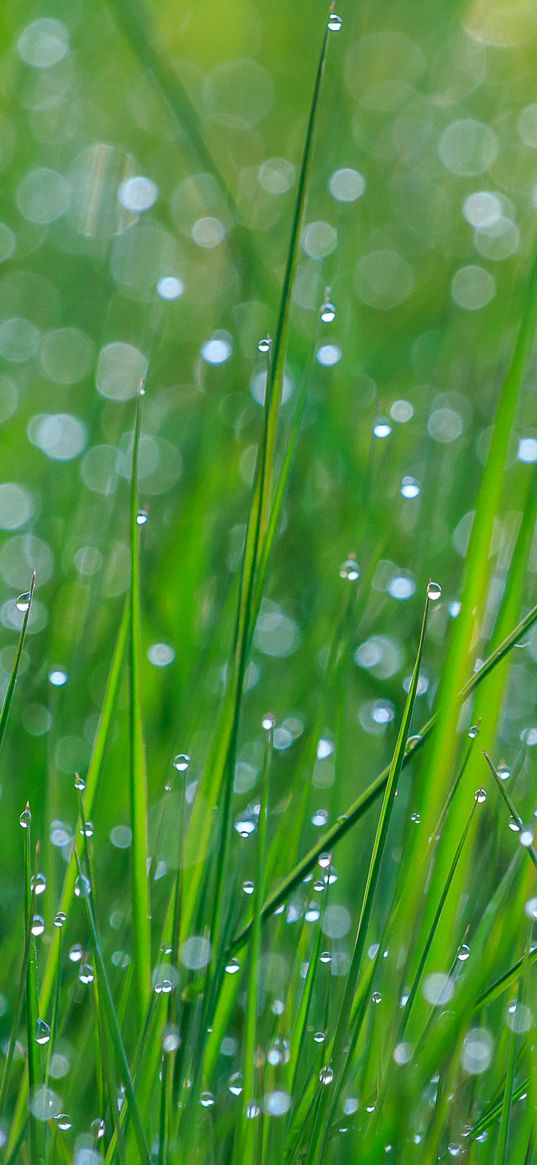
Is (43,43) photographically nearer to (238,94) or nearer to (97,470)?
(238,94)

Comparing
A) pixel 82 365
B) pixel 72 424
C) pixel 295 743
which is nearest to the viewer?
pixel 295 743

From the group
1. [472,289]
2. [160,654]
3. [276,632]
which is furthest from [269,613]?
[472,289]

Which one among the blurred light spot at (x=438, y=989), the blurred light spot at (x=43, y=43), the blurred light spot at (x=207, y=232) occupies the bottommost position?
the blurred light spot at (x=438, y=989)

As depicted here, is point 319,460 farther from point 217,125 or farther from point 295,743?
point 217,125

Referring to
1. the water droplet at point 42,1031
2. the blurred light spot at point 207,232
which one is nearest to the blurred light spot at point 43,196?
the blurred light spot at point 207,232

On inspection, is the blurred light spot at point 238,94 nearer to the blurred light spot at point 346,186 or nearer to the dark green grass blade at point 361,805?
the blurred light spot at point 346,186

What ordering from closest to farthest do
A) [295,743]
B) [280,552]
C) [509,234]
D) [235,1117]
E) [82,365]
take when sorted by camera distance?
[235,1117] → [295,743] → [280,552] → [82,365] → [509,234]

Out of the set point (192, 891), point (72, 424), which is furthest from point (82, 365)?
point (192, 891)
